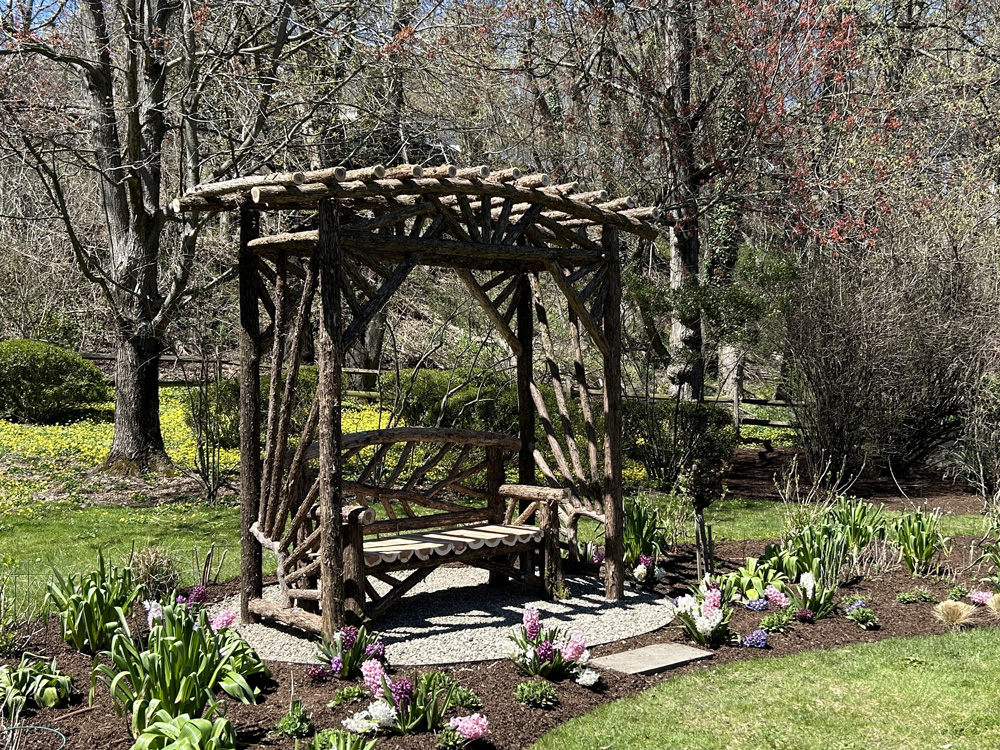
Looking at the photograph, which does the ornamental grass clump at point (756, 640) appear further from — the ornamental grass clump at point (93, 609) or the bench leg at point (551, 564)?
the ornamental grass clump at point (93, 609)

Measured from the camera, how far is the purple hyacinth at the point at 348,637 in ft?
16.1

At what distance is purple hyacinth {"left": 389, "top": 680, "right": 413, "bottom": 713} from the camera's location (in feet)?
13.7

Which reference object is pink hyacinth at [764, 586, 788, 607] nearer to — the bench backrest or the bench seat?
the bench seat

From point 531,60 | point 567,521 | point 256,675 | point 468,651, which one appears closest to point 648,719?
point 468,651

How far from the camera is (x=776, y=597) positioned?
20.9 feet

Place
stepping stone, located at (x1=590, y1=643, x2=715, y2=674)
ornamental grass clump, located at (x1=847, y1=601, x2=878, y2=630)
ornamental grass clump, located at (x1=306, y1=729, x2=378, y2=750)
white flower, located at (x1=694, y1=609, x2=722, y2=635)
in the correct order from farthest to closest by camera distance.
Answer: ornamental grass clump, located at (x1=847, y1=601, x2=878, y2=630) < white flower, located at (x1=694, y1=609, x2=722, y2=635) < stepping stone, located at (x1=590, y1=643, x2=715, y2=674) < ornamental grass clump, located at (x1=306, y1=729, x2=378, y2=750)

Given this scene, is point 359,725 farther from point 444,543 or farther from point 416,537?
point 416,537

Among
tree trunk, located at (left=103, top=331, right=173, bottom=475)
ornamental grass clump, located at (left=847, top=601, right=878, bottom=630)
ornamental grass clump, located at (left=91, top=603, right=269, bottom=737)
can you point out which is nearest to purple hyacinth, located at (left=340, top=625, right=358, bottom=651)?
ornamental grass clump, located at (left=91, top=603, right=269, bottom=737)

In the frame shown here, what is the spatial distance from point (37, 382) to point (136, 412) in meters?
6.40

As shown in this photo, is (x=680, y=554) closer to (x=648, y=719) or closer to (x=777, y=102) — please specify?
(x=648, y=719)

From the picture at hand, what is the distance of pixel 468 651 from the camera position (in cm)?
548

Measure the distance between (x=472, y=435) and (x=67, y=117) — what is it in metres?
6.15

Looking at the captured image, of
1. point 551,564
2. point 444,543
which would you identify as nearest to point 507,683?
point 444,543

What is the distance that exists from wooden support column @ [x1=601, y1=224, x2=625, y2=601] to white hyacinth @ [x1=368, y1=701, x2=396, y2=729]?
9.10 feet
